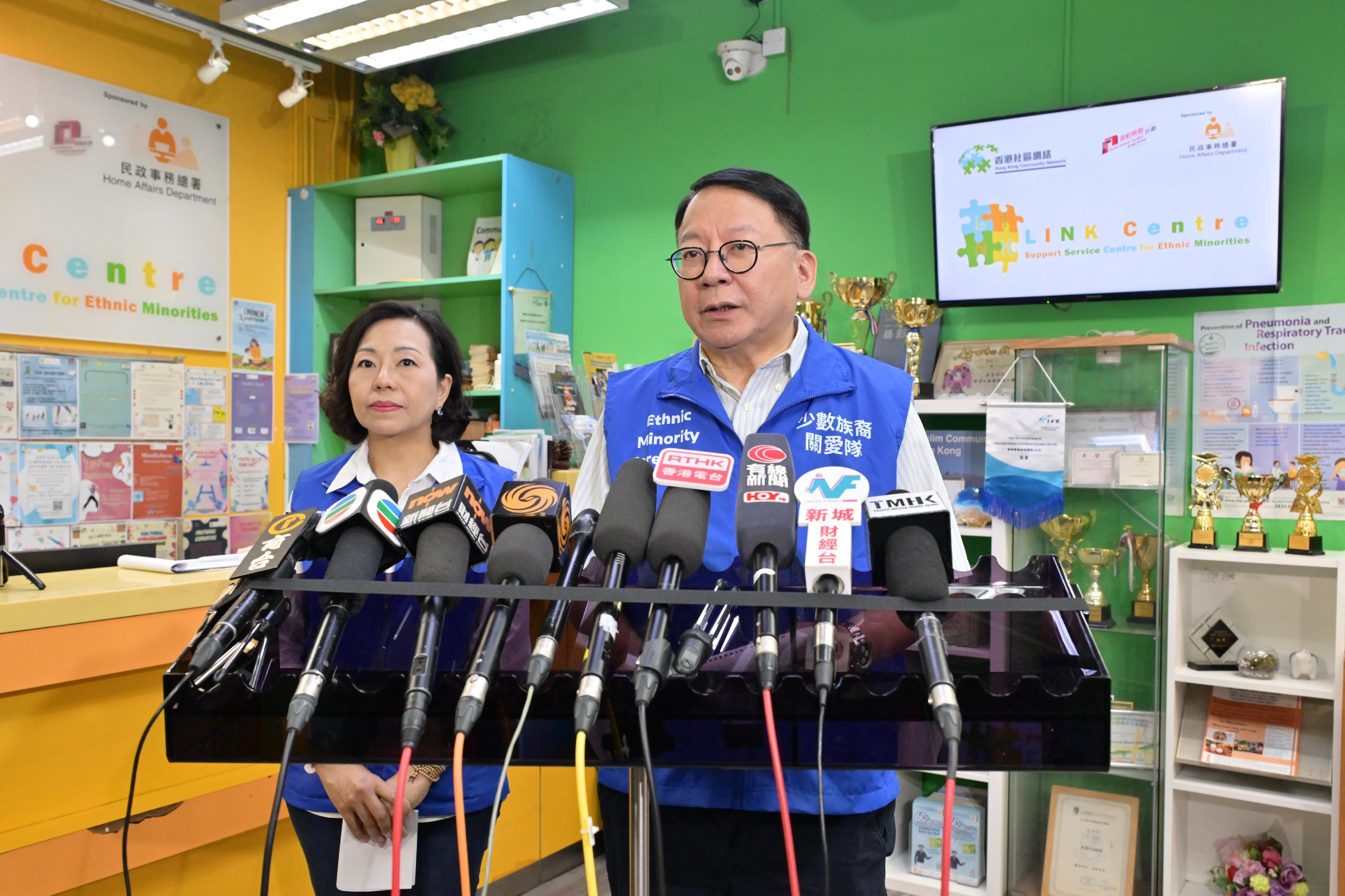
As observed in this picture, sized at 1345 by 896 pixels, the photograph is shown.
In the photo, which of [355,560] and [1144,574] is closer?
[355,560]

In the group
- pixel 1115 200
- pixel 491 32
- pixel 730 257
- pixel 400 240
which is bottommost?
pixel 730 257

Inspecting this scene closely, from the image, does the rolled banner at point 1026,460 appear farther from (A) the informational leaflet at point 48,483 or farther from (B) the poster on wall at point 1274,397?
(A) the informational leaflet at point 48,483

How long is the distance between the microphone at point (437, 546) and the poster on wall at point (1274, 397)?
8.71 ft

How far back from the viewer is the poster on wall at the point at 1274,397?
2746mm

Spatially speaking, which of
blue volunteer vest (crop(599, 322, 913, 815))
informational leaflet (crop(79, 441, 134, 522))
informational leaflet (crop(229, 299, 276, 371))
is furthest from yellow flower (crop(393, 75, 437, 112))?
blue volunteer vest (crop(599, 322, 913, 815))

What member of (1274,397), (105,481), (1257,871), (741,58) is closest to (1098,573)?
(1274,397)

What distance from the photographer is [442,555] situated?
0.81 metres

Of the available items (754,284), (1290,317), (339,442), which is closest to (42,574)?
(754,284)

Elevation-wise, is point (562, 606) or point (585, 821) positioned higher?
point (562, 606)

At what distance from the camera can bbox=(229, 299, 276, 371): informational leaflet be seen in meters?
4.14

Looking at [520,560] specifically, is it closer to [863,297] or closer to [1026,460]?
[1026,460]

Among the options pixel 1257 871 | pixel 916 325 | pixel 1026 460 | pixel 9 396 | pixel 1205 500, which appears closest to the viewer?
pixel 1257 871

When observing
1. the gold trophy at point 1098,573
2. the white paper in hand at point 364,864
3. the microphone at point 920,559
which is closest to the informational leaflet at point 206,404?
the white paper in hand at point 364,864

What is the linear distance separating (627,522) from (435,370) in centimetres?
127
